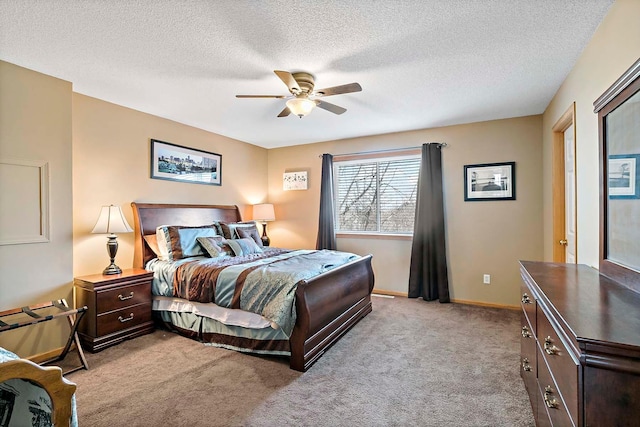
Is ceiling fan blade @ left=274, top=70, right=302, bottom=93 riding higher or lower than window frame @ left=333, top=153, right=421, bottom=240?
higher

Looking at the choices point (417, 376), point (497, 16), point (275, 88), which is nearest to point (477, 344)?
point (417, 376)

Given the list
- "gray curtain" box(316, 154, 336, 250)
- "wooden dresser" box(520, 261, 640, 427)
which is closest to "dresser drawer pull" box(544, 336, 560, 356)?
"wooden dresser" box(520, 261, 640, 427)

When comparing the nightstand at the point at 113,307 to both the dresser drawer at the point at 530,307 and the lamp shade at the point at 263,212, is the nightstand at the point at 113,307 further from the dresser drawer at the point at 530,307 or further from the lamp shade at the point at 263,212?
the dresser drawer at the point at 530,307

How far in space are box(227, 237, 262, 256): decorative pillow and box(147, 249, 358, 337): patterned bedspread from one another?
40cm

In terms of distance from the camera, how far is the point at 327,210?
5.28 m

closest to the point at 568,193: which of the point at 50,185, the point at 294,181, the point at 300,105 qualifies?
the point at 300,105

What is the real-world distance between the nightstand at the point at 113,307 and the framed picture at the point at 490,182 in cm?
420

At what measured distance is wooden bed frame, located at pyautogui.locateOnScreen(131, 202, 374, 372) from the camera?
101 inches

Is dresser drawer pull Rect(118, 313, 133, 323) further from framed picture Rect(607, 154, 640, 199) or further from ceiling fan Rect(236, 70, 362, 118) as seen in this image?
framed picture Rect(607, 154, 640, 199)

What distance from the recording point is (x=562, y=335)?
44.9 inches

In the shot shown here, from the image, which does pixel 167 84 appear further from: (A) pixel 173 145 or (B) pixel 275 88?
(A) pixel 173 145

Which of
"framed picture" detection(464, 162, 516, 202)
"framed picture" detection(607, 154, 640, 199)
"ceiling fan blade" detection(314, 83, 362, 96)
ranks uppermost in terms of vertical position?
"ceiling fan blade" detection(314, 83, 362, 96)

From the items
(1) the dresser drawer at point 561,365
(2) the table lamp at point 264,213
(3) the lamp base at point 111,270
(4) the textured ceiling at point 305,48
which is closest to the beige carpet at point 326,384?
(3) the lamp base at point 111,270

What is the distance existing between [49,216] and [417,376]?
348 centimetres
